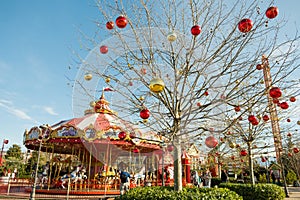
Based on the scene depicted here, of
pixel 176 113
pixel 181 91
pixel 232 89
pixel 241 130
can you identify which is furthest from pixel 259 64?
pixel 241 130

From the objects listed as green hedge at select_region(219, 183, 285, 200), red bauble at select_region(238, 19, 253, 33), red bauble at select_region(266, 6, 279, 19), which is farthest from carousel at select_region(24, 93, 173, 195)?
red bauble at select_region(266, 6, 279, 19)

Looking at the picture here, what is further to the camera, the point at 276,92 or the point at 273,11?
the point at 273,11

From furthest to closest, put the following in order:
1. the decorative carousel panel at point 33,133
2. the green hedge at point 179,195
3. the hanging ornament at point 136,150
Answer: the hanging ornament at point 136,150 < the decorative carousel panel at point 33,133 < the green hedge at point 179,195

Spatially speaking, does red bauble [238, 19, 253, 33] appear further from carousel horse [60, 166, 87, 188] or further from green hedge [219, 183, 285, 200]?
carousel horse [60, 166, 87, 188]

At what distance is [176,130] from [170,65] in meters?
2.07

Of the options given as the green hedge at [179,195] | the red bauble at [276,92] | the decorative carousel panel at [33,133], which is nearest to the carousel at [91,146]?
the decorative carousel panel at [33,133]

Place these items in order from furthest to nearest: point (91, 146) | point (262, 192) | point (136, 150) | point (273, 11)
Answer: point (136, 150), point (91, 146), point (262, 192), point (273, 11)

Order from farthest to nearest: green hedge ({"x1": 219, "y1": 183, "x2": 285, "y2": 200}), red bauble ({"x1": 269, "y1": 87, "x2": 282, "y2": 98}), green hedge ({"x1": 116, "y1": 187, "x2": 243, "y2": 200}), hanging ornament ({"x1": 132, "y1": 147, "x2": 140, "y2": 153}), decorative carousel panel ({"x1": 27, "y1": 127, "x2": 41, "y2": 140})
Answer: hanging ornament ({"x1": 132, "y1": 147, "x2": 140, "y2": 153}), decorative carousel panel ({"x1": 27, "y1": 127, "x2": 41, "y2": 140}), green hedge ({"x1": 219, "y1": 183, "x2": 285, "y2": 200}), green hedge ({"x1": 116, "y1": 187, "x2": 243, "y2": 200}), red bauble ({"x1": 269, "y1": 87, "x2": 282, "y2": 98})

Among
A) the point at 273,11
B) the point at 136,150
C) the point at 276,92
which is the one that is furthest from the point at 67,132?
the point at 273,11

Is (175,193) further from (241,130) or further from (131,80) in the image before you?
(241,130)

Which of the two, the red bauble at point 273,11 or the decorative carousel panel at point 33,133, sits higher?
the red bauble at point 273,11

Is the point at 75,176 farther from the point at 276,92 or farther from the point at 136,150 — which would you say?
the point at 276,92

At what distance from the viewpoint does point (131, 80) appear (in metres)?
6.27

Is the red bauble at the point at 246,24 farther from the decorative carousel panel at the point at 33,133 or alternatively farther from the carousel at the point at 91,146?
the decorative carousel panel at the point at 33,133
